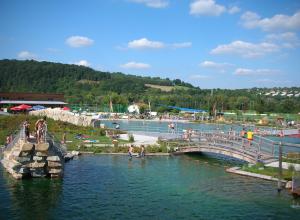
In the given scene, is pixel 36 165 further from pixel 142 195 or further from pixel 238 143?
pixel 238 143

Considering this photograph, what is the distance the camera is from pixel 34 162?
26.7 metres

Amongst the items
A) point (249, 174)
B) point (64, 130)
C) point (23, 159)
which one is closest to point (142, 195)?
point (23, 159)

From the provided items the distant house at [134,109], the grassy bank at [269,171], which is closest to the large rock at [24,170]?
the grassy bank at [269,171]

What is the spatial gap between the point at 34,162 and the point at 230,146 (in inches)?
688

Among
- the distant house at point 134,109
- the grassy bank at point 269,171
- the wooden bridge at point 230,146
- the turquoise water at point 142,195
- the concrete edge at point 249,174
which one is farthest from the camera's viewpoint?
the distant house at point 134,109

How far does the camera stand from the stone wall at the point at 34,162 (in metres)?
26.0

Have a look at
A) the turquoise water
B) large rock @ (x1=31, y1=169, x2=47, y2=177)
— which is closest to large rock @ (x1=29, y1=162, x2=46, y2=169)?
large rock @ (x1=31, y1=169, x2=47, y2=177)

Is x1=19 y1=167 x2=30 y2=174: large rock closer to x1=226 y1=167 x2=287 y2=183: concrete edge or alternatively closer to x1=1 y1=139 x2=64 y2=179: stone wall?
x1=1 y1=139 x2=64 y2=179: stone wall

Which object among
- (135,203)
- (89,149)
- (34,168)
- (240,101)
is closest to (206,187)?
(135,203)

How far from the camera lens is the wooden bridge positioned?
32.1 m

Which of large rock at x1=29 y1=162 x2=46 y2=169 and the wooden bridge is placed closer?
large rock at x1=29 y1=162 x2=46 y2=169

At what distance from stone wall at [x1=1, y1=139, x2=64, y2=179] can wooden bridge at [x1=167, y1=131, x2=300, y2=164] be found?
50.7 ft

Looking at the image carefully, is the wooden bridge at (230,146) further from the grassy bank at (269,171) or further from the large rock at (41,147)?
the large rock at (41,147)

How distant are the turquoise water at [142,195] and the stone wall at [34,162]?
70 centimetres
